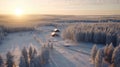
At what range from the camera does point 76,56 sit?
2609cm

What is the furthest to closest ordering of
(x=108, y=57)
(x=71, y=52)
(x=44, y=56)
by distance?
(x=71, y=52) < (x=108, y=57) < (x=44, y=56)

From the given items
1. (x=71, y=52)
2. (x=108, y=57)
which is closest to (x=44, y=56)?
(x=71, y=52)

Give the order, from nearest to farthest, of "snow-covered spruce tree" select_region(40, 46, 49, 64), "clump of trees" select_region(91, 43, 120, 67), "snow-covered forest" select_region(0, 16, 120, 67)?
"clump of trees" select_region(91, 43, 120, 67) < "snow-covered forest" select_region(0, 16, 120, 67) < "snow-covered spruce tree" select_region(40, 46, 49, 64)

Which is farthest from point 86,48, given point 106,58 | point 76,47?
point 106,58

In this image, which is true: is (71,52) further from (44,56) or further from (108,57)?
(108,57)

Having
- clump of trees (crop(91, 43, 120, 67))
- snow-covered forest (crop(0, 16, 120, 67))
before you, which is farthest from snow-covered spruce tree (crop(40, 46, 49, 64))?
clump of trees (crop(91, 43, 120, 67))

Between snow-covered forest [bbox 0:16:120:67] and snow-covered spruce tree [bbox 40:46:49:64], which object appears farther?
snow-covered spruce tree [bbox 40:46:49:64]

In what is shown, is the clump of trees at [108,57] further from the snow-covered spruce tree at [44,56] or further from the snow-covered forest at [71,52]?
the snow-covered spruce tree at [44,56]

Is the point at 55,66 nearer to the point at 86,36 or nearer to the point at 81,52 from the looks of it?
the point at 81,52

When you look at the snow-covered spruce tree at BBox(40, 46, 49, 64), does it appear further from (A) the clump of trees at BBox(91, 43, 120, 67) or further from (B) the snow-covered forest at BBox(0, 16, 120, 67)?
(A) the clump of trees at BBox(91, 43, 120, 67)

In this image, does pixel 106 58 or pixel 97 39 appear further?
pixel 97 39

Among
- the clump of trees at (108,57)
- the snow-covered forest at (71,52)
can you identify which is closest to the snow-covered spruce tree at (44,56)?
the snow-covered forest at (71,52)

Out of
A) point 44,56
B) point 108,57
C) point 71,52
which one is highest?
point 44,56

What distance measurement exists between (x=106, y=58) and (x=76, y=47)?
30.1 ft
